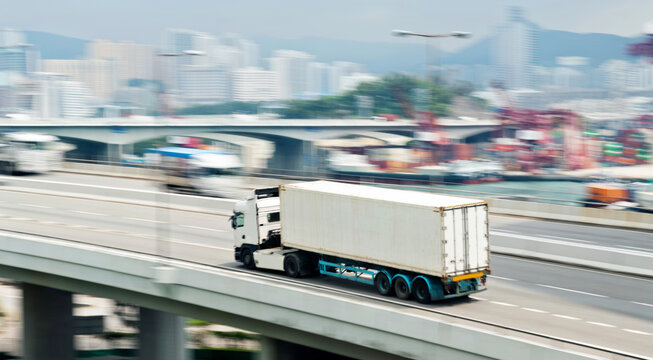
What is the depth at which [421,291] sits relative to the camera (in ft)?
60.2

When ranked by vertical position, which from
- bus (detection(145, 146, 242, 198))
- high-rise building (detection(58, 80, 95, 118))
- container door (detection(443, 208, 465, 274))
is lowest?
container door (detection(443, 208, 465, 274))

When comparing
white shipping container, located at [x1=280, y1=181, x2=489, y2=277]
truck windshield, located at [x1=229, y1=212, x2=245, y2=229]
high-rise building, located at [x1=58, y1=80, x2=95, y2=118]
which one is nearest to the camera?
white shipping container, located at [x1=280, y1=181, x2=489, y2=277]

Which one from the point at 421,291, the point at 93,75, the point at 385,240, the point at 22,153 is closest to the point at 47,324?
the point at 385,240

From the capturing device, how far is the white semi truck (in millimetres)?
18000

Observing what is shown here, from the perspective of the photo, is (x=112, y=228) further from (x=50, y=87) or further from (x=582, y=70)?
(x=582, y=70)

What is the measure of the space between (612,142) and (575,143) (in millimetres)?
5928

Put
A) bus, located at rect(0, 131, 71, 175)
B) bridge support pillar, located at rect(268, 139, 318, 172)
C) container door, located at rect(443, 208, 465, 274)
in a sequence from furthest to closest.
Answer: bridge support pillar, located at rect(268, 139, 318, 172) → bus, located at rect(0, 131, 71, 175) → container door, located at rect(443, 208, 465, 274)

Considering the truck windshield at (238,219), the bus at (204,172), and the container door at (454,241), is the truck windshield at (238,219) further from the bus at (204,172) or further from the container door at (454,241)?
the bus at (204,172)

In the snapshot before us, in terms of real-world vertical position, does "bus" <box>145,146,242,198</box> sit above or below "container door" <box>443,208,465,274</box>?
above

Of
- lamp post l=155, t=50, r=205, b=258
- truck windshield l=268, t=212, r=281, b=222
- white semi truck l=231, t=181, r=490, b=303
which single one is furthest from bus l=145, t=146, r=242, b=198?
white semi truck l=231, t=181, r=490, b=303

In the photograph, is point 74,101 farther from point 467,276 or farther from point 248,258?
point 467,276

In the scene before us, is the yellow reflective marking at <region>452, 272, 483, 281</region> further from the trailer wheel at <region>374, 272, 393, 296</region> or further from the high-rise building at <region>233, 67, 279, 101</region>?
the high-rise building at <region>233, 67, 279, 101</region>

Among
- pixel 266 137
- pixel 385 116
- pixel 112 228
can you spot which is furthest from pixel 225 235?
pixel 385 116

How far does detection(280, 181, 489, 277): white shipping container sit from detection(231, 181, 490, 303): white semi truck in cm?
2
